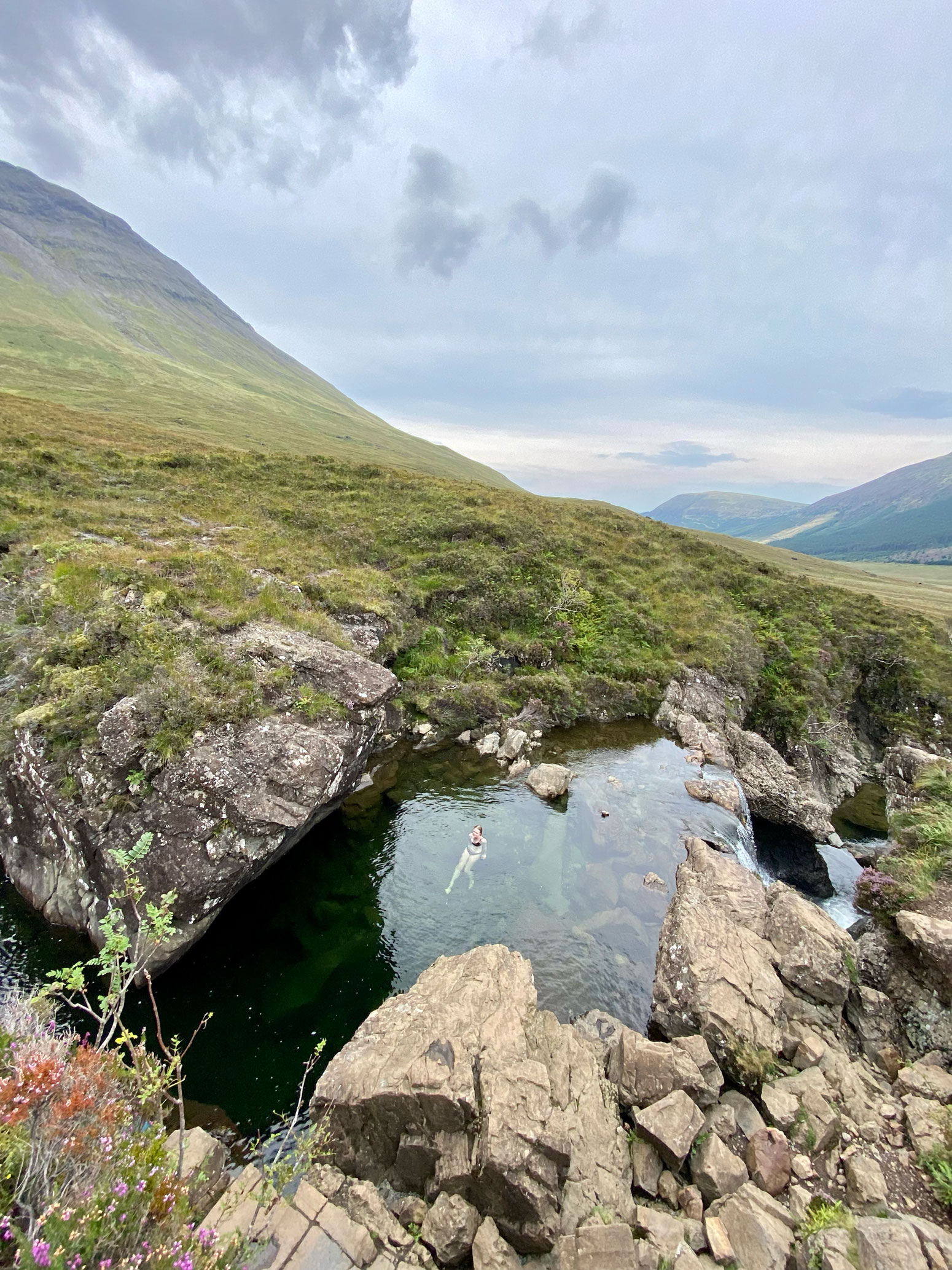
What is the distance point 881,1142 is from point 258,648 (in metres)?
21.6

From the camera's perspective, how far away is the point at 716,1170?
9438 mm

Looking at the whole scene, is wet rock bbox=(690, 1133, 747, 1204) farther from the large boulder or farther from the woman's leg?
the woman's leg

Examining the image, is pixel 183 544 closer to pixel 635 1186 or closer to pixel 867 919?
pixel 635 1186

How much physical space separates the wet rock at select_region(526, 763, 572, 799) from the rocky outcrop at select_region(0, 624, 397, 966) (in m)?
9.65

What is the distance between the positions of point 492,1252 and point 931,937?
40.9 feet

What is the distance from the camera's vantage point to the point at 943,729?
3011 cm

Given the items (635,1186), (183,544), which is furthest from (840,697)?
(183,544)

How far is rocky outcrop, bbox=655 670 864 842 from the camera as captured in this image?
2417 centimetres

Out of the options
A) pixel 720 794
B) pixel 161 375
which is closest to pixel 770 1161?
pixel 720 794

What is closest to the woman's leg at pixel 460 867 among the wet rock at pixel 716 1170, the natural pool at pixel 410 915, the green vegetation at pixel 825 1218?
the natural pool at pixel 410 915

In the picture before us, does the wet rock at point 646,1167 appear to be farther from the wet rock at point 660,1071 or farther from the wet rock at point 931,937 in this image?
the wet rock at point 931,937

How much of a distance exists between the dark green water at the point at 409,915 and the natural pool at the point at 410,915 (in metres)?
0.05

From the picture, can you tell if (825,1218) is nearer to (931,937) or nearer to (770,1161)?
(770,1161)

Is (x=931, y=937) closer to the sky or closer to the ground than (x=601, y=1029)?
closer to the sky
